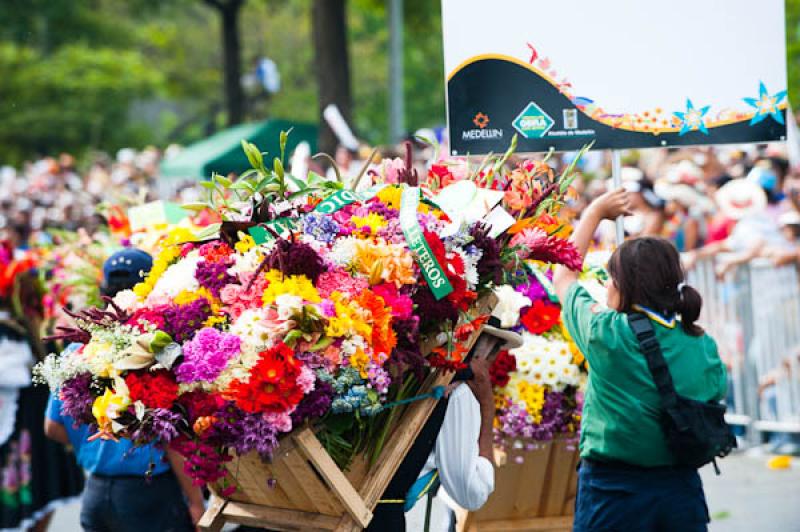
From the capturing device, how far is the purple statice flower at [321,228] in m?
3.99

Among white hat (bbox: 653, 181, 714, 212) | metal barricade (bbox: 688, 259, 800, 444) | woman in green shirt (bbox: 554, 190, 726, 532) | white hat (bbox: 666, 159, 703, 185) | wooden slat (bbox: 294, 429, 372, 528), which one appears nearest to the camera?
wooden slat (bbox: 294, 429, 372, 528)

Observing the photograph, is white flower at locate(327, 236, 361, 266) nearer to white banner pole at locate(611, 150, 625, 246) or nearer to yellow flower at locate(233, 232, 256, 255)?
yellow flower at locate(233, 232, 256, 255)

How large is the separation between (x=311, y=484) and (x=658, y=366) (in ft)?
4.14

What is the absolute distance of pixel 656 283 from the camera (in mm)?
4227

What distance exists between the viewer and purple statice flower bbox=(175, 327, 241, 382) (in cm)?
365

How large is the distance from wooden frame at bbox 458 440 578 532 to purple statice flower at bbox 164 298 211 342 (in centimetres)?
194

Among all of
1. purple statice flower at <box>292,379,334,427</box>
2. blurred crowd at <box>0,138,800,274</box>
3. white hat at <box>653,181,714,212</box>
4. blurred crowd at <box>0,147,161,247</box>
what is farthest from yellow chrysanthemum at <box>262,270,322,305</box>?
white hat at <box>653,181,714,212</box>

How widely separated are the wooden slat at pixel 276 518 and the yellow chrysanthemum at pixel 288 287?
75 cm

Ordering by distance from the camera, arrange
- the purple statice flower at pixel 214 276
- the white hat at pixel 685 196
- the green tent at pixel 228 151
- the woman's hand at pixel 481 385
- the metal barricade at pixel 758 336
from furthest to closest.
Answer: the green tent at pixel 228 151 → the white hat at pixel 685 196 → the metal barricade at pixel 758 336 → the woman's hand at pixel 481 385 → the purple statice flower at pixel 214 276

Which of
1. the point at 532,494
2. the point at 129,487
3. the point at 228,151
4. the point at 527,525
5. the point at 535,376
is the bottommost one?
the point at 527,525

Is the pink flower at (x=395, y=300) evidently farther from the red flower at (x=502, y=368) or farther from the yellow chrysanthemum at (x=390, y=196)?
the red flower at (x=502, y=368)

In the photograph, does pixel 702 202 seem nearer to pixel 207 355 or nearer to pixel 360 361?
pixel 360 361

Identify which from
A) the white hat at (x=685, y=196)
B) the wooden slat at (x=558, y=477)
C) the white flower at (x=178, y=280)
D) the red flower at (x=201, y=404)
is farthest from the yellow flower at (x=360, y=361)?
the white hat at (x=685, y=196)

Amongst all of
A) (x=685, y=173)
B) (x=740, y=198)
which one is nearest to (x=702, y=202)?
(x=740, y=198)
